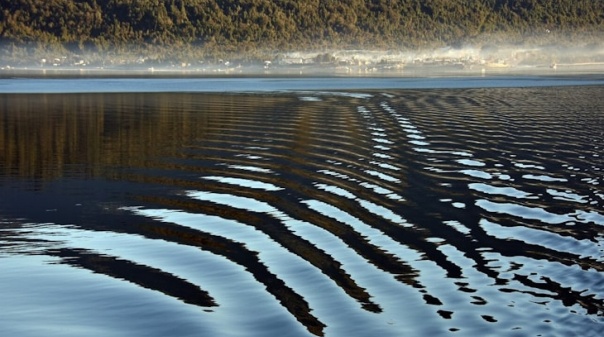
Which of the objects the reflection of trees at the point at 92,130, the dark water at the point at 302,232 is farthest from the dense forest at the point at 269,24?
the dark water at the point at 302,232

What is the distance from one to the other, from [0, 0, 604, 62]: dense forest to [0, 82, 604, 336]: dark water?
83975 mm

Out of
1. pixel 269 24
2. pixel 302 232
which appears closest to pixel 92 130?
pixel 302 232

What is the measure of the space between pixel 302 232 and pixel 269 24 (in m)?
104

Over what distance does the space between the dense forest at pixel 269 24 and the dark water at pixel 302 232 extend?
276ft

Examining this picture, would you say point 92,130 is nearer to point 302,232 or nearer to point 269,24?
point 302,232

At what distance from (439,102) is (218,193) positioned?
18466 millimetres

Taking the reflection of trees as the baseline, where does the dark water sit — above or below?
above

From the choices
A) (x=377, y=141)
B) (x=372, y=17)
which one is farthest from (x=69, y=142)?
(x=372, y=17)

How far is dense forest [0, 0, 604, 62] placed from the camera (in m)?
103

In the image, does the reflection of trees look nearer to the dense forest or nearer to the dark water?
the dark water

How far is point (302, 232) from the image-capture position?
32.0ft

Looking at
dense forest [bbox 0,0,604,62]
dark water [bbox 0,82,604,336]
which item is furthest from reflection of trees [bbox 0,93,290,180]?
dense forest [bbox 0,0,604,62]

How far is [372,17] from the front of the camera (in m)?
117

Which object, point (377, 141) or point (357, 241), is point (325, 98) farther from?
point (357, 241)
